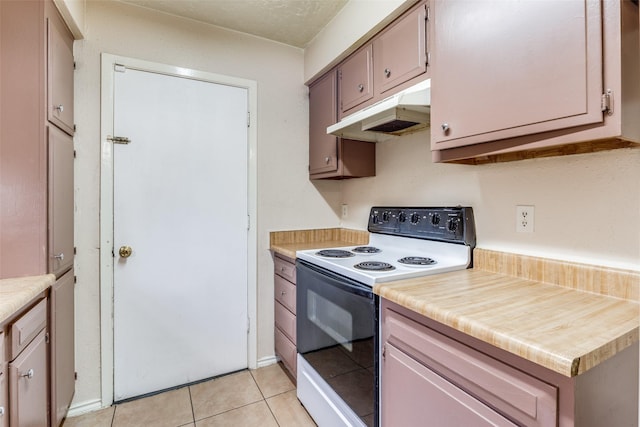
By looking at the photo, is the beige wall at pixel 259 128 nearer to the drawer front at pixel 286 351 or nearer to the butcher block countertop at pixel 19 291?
the drawer front at pixel 286 351

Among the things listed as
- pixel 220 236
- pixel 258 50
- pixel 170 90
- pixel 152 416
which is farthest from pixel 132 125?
pixel 152 416

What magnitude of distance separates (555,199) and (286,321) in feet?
5.30

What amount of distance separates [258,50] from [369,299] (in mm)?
1876

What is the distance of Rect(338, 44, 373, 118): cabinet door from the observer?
1.71 metres

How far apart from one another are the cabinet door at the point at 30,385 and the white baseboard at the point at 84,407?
475mm

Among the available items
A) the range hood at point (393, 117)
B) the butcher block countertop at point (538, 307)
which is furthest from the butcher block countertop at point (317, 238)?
the butcher block countertop at point (538, 307)

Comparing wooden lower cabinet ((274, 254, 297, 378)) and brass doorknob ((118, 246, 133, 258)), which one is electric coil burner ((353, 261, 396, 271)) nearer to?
wooden lower cabinet ((274, 254, 297, 378))

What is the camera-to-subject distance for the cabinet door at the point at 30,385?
104 cm

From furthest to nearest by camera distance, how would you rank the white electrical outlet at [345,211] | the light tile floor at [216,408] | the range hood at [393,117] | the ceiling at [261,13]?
the white electrical outlet at [345,211]
the ceiling at [261,13]
the light tile floor at [216,408]
the range hood at [393,117]

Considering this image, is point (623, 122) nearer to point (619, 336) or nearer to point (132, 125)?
point (619, 336)

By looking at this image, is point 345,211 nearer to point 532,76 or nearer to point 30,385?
point 532,76

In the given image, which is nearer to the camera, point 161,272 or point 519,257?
point 519,257

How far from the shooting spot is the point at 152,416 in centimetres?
172

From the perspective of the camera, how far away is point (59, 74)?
147 cm
